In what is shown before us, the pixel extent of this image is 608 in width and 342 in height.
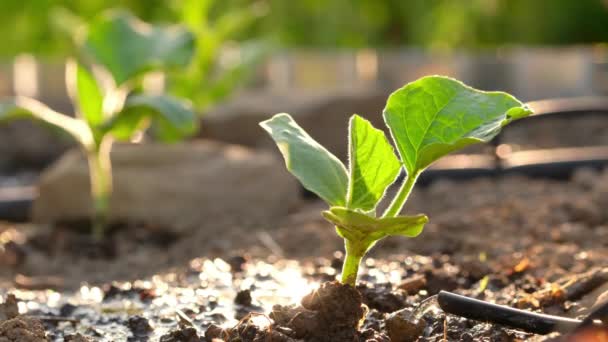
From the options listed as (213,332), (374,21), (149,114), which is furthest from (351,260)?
(374,21)

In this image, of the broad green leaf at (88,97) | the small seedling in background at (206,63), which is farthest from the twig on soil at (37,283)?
the small seedling in background at (206,63)

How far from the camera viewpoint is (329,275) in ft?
6.78

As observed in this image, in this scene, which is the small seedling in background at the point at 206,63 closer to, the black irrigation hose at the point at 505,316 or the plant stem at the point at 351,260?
the plant stem at the point at 351,260

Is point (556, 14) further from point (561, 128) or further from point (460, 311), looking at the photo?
point (460, 311)

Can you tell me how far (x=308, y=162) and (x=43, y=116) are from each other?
1705mm

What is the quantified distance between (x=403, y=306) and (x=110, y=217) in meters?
2.03

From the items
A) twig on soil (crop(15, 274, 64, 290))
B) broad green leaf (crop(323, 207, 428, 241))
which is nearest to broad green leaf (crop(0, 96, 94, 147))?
twig on soil (crop(15, 274, 64, 290))

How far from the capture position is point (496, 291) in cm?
187

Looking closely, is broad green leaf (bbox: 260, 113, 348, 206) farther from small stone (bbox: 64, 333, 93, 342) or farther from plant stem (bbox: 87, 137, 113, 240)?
plant stem (bbox: 87, 137, 113, 240)

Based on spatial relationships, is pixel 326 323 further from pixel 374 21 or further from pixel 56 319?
pixel 374 21

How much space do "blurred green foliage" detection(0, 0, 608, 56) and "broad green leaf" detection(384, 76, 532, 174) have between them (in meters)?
→ 7.12

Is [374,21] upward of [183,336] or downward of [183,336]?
upward

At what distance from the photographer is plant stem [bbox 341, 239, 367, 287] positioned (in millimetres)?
1556

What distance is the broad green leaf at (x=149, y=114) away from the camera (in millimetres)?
2828
